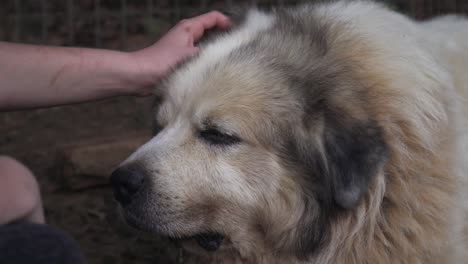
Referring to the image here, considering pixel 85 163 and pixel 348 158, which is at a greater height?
pixel 348 158

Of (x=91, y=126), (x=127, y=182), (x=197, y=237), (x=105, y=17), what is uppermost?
(x=127, y=182)

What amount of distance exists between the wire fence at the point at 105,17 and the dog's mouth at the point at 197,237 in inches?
110

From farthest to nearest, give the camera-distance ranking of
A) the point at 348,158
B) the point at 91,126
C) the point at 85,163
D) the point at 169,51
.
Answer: the point at 91,126, the point at 85,163, the point at 169,51, the point at 348,158

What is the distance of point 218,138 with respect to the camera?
2.73 metres

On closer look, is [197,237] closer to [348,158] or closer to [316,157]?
[316,157]

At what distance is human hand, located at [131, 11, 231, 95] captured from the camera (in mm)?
3295

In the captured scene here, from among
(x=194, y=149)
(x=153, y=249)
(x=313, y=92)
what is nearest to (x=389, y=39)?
(x=313, y=92)

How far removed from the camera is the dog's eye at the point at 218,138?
271 cm

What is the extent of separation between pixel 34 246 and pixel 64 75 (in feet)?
5.14

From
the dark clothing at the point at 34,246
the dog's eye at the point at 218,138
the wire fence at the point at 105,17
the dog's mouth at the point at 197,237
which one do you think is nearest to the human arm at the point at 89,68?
the dog's eye at the point at 218,138

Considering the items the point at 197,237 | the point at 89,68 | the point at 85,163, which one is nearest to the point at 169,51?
the point at 89,68

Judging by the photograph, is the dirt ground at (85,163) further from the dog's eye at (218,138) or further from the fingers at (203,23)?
the dog's eye at (218,138)

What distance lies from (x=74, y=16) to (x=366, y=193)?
338 centimetres

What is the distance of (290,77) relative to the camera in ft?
9.08
